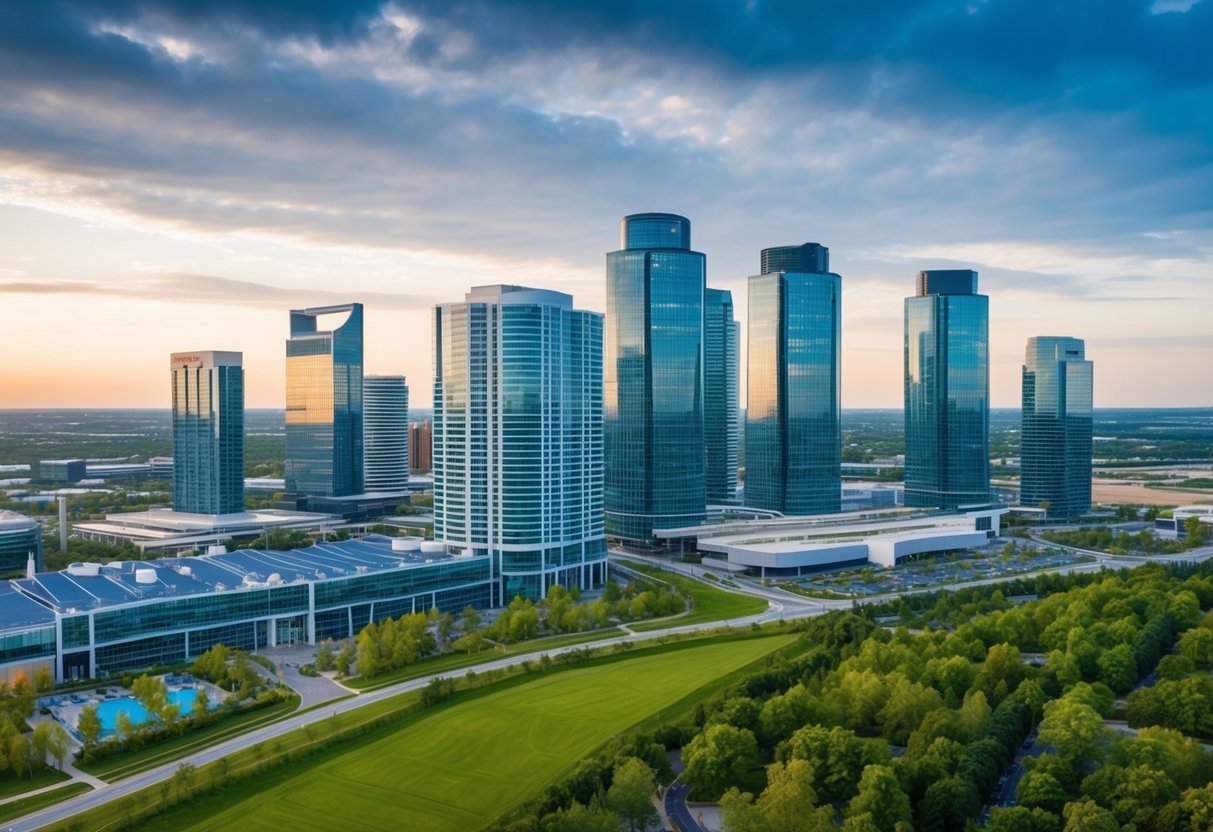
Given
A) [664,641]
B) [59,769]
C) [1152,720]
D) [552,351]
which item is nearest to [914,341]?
[552,351]

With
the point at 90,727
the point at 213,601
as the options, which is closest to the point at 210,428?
the point at 213,601

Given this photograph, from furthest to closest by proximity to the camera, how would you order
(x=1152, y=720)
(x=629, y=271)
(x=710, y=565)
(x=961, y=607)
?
(x=629, y=271) < (x=710, y=565) < (x=961, y=607) < (x=1152, y=720)

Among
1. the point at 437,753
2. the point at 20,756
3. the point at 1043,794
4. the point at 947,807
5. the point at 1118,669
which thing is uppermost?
the point at 1118,669

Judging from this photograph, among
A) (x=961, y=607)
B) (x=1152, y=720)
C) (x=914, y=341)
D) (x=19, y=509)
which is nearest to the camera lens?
(x=1152, y=720)

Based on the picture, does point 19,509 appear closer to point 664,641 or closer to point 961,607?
point 664,641

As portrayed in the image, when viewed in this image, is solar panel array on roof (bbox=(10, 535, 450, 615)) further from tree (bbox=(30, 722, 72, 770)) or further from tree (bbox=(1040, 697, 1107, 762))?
tree (bbox=(1040, 697, 1107, 762))

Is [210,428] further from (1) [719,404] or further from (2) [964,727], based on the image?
(2) [964,727]

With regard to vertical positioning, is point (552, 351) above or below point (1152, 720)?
above
